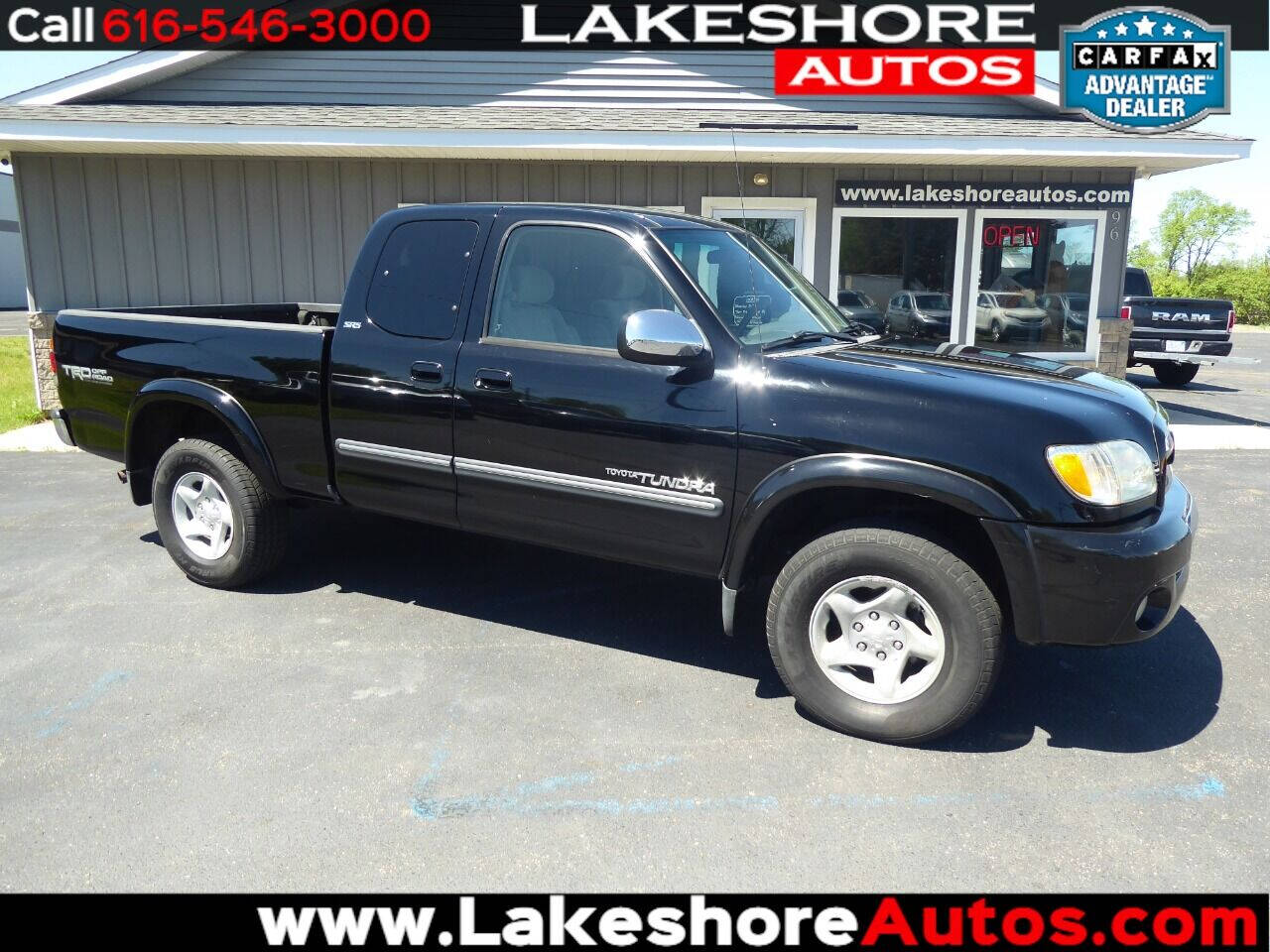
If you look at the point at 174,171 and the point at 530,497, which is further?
the point at 174,171

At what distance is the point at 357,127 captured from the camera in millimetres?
9727

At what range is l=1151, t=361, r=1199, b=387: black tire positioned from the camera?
1561 centimetres

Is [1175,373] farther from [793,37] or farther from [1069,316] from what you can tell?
[793,37]

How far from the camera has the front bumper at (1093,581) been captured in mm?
3342

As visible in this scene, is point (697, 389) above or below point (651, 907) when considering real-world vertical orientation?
above

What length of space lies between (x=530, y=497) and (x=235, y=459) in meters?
1.90

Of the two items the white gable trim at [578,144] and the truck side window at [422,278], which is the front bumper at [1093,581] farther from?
the white gable trim at [578,144]

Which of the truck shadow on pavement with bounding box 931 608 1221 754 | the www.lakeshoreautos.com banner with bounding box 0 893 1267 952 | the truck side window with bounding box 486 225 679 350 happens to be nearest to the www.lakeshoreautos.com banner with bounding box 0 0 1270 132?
the truck side window with bounding box 486 225 679 350

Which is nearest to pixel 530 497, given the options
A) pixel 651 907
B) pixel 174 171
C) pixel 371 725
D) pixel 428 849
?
pixel 371 725

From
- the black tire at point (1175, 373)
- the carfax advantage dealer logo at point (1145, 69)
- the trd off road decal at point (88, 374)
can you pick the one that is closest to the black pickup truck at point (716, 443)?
the trd off road decal at point (88, 374)

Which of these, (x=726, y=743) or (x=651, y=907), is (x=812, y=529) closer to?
(x=726, y=743)

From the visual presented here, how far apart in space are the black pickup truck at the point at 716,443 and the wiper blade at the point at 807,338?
0.06 feet

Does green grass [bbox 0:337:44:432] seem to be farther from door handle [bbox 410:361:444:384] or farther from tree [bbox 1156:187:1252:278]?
tree [bbox 1156:187:1252:278]

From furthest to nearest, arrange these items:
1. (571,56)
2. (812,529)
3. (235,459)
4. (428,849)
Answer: (571,56) → (235,459) → (812,529) → (428,849)
